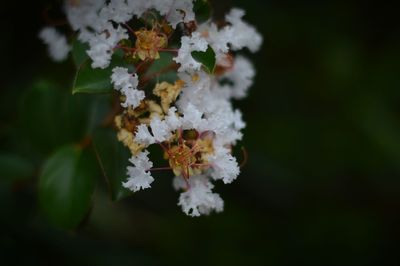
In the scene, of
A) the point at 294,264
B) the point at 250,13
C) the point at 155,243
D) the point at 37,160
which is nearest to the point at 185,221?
the point at 155,243

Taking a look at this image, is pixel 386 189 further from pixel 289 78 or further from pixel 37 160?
pixel 37 160

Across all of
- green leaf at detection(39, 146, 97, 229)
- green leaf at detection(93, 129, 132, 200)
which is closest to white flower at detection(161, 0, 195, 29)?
green leaf at detection(93, 129, 132, 200)

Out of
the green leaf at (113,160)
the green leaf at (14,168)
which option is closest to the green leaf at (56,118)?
the green leaf at (14,168)

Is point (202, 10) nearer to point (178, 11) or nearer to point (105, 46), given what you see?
point (178, 11)

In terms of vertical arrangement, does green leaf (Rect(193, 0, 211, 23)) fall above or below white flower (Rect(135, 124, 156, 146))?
above

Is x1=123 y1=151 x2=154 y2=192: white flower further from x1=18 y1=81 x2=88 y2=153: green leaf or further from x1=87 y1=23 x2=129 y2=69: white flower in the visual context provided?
x1=18 y1=81 x2=88 y2=153: green leaf

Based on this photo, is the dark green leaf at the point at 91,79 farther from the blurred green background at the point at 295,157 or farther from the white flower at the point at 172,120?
the blurred green background at the point at 295,157

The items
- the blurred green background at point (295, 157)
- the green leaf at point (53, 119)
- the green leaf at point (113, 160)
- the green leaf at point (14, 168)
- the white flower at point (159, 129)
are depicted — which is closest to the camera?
the white flower at point (159, 129)
